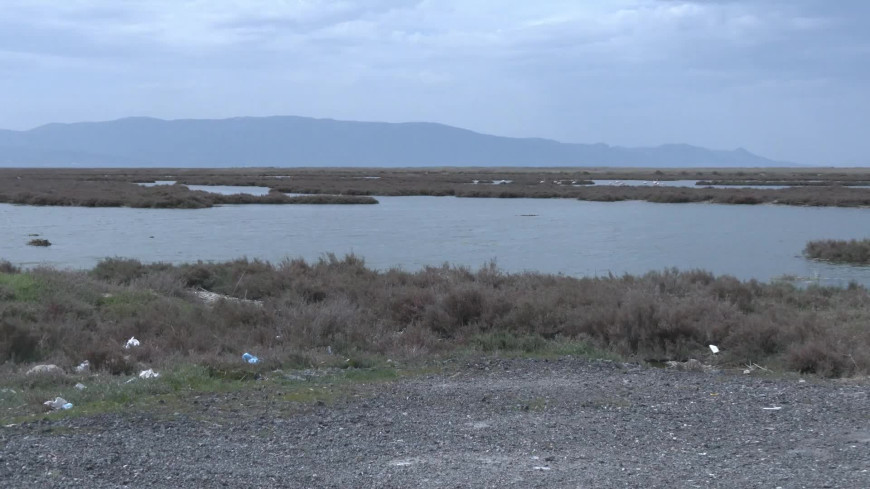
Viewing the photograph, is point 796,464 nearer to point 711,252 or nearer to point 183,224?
point 711,252

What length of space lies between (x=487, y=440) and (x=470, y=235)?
99.9ft

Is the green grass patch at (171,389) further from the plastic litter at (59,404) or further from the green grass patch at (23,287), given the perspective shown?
the green grass patch at (23,287)

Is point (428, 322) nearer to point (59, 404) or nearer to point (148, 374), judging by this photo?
point (148, 374)

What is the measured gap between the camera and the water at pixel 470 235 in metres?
28.6

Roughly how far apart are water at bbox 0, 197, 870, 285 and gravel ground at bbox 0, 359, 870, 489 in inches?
589

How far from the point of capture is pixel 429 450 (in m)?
7.55

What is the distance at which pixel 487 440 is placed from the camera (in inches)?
310

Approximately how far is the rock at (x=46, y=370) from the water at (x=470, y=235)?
47.4 ft

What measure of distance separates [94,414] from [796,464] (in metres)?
6.48

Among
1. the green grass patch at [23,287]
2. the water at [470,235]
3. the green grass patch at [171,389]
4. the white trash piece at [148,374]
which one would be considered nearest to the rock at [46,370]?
the green grass patch at [171,389]

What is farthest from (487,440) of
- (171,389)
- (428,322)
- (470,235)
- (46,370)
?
(470,235)

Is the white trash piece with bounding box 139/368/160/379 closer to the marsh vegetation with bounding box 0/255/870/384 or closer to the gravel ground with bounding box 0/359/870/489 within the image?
the marsh vegetation with bounding box 0/255/870/384

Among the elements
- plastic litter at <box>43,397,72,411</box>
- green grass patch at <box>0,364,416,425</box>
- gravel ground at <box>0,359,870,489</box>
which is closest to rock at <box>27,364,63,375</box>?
green grass patch at <box>0,364,416,425</box>

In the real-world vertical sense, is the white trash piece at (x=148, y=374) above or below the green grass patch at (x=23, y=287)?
below
